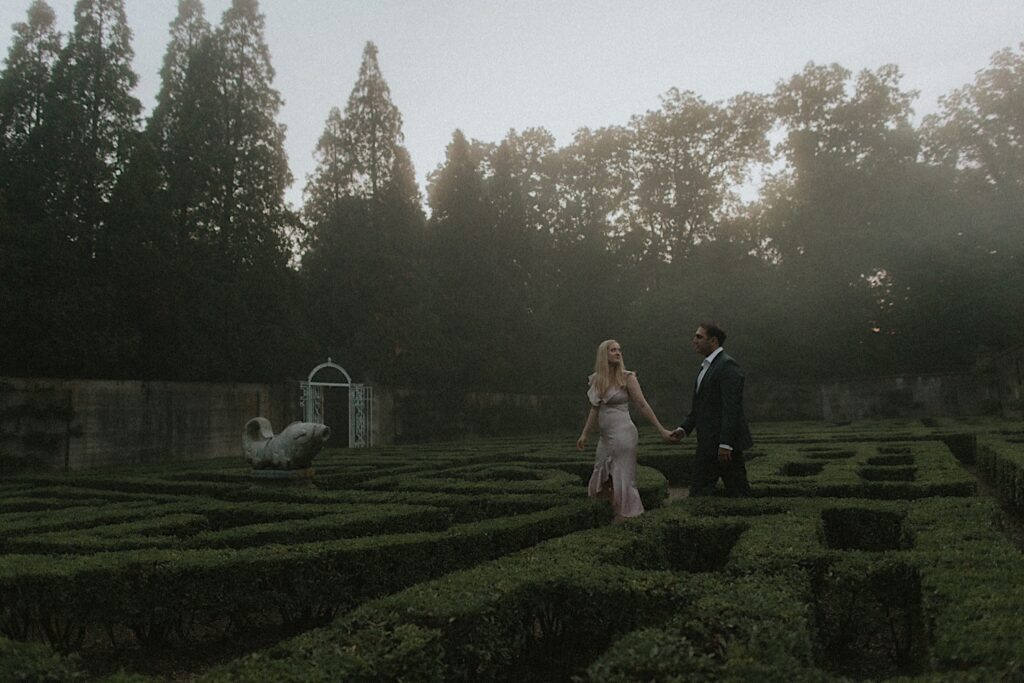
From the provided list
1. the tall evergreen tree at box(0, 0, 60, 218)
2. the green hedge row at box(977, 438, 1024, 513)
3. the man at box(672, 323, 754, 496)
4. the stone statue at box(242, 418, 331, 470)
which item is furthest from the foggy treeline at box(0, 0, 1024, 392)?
the green hedge row at box(977, 438, 1024, 513)

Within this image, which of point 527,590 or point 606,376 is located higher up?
point 606,376

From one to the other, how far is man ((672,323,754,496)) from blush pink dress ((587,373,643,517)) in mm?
534

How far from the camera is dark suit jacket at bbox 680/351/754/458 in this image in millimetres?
6047

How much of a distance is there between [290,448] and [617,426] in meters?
4.31

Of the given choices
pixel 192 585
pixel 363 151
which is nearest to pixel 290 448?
pixel 192 585

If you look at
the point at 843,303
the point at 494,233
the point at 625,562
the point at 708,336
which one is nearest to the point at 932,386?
the point at 843,303

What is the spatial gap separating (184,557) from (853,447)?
1058cm

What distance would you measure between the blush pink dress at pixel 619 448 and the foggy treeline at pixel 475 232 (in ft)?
37.7

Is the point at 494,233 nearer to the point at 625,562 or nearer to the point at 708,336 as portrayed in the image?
the point at 708,336

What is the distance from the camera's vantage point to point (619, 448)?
6.57 metres

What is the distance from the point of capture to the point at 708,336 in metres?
6.37

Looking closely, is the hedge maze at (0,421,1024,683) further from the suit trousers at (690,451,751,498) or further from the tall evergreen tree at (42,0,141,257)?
the tall evergreen tree at (42,0,141,257)

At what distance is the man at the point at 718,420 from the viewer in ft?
19.9

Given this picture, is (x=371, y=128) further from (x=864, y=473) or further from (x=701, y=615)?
(x=701, y=615)
